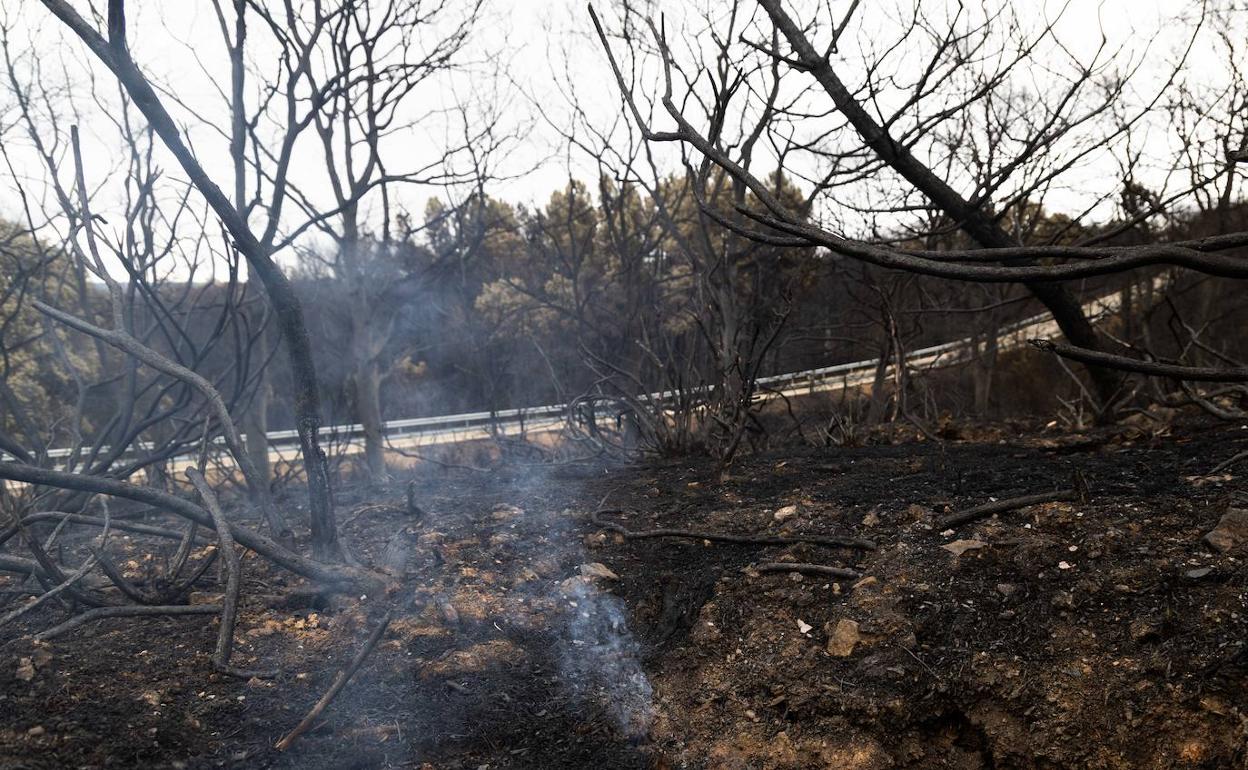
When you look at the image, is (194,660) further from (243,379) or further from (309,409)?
(243,379)

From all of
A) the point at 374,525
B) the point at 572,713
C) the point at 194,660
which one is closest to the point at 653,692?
the point at 572,713

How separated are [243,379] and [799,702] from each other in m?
2.87

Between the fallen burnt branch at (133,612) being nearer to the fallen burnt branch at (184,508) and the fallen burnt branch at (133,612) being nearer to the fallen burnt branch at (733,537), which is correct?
the fallen burnt branch at (184,508)

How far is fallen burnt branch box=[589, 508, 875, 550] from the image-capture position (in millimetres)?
3092

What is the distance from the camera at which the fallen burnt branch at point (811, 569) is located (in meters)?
2.87

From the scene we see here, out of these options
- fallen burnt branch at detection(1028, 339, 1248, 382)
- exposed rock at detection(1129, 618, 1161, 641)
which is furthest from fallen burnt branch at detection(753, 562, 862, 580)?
fallen burnt branch at detection(1028, 339, 1248, 382)

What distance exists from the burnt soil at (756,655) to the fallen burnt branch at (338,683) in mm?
42

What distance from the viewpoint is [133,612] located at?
2758 millimetres

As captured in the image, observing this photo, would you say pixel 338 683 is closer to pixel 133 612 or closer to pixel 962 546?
pixel 133 612

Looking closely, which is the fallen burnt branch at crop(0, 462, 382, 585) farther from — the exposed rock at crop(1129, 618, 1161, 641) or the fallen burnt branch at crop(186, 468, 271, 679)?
the exposed rock at crop(1129, 618, 1161, 641)

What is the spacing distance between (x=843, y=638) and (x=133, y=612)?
2.26 m

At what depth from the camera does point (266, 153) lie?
9.50 metres

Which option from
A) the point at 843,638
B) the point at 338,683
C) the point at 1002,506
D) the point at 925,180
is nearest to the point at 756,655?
the point at 843,638

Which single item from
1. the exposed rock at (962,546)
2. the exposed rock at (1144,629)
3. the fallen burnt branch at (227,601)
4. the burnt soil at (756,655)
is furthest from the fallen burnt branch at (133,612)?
the exposed rock at (1144,629)
